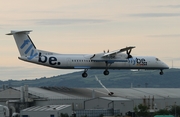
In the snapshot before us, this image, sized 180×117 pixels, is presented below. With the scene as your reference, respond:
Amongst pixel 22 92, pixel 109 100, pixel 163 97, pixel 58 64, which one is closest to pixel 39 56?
pixel 58 64

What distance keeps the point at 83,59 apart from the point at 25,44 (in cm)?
980

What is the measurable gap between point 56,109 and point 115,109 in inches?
639

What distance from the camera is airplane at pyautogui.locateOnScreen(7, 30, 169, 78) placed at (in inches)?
3617

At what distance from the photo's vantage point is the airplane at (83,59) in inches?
3617

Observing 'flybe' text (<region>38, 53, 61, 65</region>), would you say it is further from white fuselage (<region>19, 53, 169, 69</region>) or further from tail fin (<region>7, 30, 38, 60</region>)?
tail fin (<region>7, 30, 38, 60</region>)

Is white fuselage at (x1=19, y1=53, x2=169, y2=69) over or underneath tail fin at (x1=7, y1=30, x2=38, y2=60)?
underneath

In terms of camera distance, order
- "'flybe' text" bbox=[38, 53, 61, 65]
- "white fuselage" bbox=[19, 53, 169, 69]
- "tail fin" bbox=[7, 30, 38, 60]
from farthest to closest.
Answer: "white fuselage" bbox=[19, 53, 169, 69]
"tail fin" bbox=[7, 30, 38, 60]
"'flybe' text" bbox=[38, 53, 61, 65]

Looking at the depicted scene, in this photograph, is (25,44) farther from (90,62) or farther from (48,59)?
(90,62)

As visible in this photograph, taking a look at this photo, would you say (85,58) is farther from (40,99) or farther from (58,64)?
(40,99)

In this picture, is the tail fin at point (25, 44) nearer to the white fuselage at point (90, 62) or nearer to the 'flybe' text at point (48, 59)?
the white fuselage at point (90, 62)

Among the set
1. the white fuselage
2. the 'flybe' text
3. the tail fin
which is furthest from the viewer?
the white fuselage

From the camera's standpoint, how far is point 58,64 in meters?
A: 92.6

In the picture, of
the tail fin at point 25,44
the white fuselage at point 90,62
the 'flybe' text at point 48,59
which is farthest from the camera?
the white fuselage at point 90,62

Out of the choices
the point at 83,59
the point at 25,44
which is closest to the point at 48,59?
the point at 25,44
